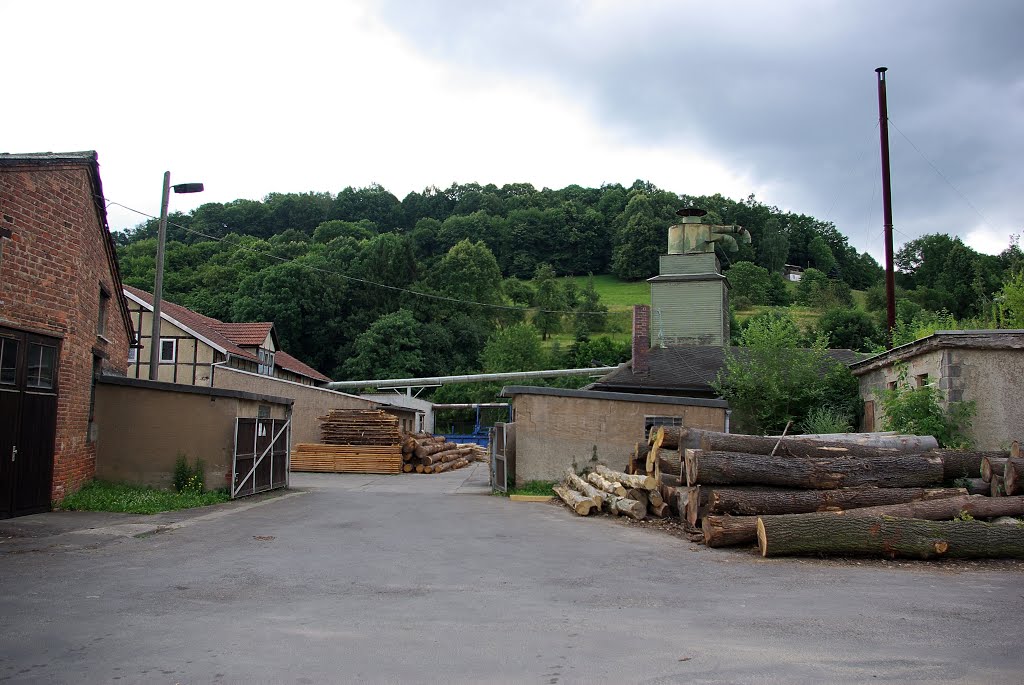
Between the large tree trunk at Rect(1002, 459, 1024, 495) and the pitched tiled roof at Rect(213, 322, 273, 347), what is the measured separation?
112 ft

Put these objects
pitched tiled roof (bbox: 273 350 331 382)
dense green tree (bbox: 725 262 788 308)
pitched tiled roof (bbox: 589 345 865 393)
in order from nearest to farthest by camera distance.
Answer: pitched tiled roof (bbox: 589 345 865 393) < pitched tiled roof (bbox: 273 350 331 382) < dense green tree (bbox: 725 262 788 308)

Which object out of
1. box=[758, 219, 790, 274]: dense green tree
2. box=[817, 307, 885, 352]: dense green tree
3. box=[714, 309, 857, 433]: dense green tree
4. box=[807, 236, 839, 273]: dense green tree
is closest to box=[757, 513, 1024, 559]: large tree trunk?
box=[714, 309, 857, 433]: dense green tree

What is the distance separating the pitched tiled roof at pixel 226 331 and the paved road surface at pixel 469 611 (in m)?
23.4

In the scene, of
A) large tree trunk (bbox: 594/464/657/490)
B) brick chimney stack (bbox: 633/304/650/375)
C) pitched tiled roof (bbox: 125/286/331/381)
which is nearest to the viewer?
large tree trunk (bbox: 594/464/657/490)

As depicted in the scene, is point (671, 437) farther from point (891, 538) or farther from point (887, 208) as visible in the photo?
point (887, 208)

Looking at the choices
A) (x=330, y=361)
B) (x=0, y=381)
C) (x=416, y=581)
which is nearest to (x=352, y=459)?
(x=0, y=381)

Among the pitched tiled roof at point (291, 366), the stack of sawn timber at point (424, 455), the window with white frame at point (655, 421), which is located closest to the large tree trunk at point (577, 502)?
the window with white frame at point (655, 421)

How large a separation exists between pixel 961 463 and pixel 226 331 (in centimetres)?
3524

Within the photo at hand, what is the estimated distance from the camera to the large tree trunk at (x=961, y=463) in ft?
41.5

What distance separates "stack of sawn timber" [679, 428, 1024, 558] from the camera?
32.1 ft

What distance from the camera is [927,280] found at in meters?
75.2

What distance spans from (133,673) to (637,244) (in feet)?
256

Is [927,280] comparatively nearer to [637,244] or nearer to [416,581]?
[637,244]

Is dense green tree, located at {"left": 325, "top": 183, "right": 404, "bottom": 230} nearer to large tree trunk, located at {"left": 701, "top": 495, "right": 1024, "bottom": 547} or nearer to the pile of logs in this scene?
the pile of logs
